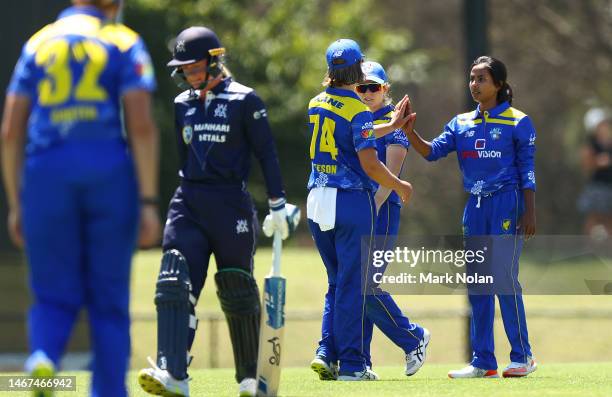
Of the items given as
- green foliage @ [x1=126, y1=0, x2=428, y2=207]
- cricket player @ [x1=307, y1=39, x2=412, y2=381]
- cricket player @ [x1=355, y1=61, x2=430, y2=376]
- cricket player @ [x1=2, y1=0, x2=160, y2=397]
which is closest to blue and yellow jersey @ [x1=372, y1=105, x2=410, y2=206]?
cricket player @ [x1=355, y1=61, x2=430, y2=376]

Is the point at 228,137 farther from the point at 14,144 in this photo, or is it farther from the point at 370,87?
the point at 370,87

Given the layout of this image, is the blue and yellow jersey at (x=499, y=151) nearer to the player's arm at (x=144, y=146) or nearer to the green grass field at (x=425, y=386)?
the green grass field at (x=425, y=386)

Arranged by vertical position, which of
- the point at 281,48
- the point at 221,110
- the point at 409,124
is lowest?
the point at 221,110

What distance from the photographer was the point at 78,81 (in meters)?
6.04

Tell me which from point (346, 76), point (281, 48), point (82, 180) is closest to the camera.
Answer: point (82, 180)

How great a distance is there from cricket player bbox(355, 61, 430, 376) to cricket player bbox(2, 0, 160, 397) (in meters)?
3.28

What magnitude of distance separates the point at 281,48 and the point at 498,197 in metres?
20.5

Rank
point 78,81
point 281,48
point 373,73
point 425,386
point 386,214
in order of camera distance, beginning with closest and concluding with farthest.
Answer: point 78,81
point 425,386
point 373,73
point 386,214
point 281,48

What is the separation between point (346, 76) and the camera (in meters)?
8.64

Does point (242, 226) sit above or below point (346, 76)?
below

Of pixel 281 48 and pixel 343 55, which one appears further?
pixel 281 48

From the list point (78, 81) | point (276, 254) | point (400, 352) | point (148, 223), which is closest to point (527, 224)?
point (276, 254)

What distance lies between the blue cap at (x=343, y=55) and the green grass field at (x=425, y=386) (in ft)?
6.29

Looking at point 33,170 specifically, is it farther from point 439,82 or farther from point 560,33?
point 439,82
